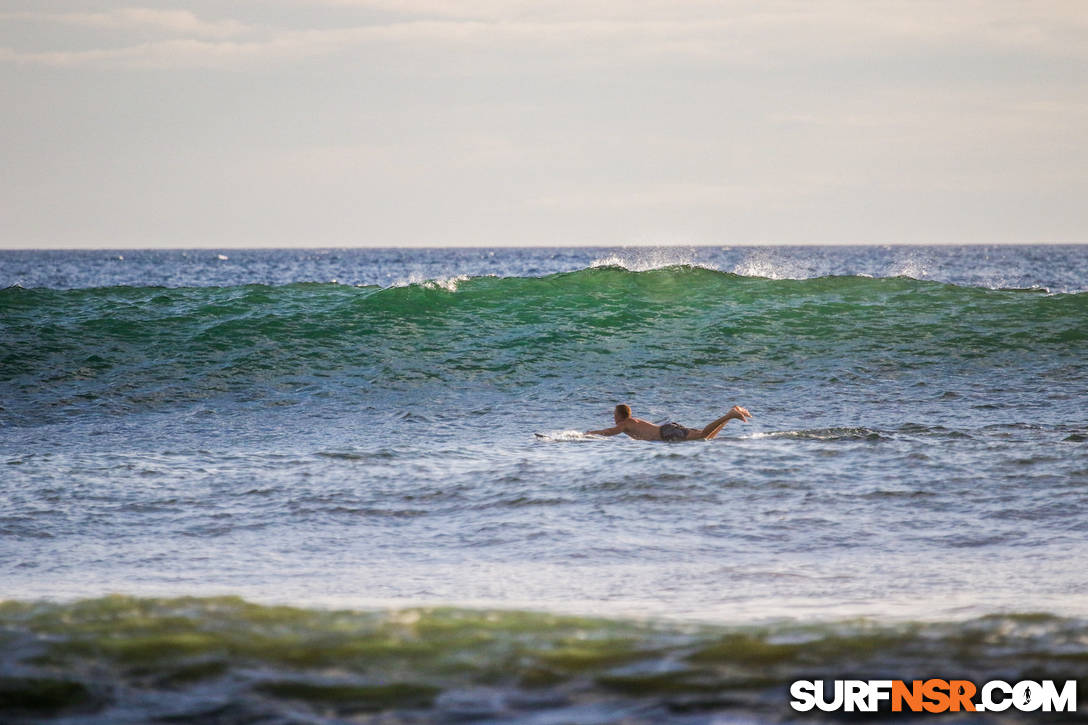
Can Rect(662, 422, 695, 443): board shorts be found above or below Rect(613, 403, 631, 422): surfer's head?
below

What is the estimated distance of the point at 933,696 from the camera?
14.5 feet

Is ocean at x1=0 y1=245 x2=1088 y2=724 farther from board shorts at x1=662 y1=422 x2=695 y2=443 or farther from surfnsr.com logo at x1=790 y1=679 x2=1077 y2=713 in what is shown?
board shorts at x1=662 y1=422 x2=695 y2=443

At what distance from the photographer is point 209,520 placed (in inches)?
340

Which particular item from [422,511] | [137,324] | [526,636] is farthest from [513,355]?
[526,636]

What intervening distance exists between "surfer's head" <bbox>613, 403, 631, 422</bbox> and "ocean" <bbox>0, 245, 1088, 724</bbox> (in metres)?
0.34

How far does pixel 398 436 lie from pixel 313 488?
3293 mm

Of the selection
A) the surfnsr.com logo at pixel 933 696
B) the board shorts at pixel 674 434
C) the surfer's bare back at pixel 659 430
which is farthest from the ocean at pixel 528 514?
the board shorts at pixel 674 434

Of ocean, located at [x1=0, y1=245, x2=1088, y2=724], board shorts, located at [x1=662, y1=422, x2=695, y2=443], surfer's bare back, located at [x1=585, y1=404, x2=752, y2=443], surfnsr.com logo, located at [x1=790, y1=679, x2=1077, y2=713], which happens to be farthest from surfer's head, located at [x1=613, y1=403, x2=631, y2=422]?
surfnsr.com logo, located at [x1=790, y1=679, x2=1077, y2=713]

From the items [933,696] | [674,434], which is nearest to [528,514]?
[674,434]

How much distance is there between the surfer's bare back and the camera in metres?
11.9

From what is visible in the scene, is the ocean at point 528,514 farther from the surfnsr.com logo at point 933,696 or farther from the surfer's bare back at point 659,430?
the surfer's bare back at point 659,430

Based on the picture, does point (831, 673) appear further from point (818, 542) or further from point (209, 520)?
point (209, 520)

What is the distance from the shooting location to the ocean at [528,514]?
477 cm

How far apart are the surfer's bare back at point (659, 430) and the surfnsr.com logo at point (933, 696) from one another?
7.09 m
